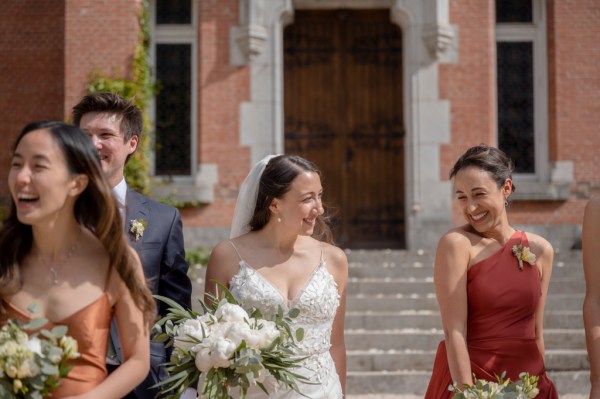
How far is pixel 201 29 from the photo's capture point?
1142 centimetres

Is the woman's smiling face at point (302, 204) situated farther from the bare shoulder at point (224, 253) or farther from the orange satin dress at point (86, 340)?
the orange satin dress at point (86, 340)

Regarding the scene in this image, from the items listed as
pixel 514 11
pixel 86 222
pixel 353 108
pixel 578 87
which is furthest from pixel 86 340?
pixel 514 11

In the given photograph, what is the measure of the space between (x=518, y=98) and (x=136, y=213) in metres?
9.07

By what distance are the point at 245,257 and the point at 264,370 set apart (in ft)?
3.23

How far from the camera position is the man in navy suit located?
150 inches

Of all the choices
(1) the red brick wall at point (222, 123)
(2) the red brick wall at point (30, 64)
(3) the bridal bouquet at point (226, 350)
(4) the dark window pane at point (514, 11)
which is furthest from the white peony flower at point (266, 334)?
(4) the dark window pane at point (514, 11)

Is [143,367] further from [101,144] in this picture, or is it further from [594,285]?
[594,285]

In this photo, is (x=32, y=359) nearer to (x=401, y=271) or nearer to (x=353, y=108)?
(x=401, y=271)

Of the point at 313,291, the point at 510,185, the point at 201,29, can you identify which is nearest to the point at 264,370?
the point at 313,291

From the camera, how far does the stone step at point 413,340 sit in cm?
851

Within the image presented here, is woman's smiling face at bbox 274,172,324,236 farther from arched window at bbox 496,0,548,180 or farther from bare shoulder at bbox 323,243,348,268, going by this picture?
arched window at bbox 496,0,548,180

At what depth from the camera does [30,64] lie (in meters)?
12.0

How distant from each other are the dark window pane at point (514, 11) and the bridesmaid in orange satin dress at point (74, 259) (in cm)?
1019

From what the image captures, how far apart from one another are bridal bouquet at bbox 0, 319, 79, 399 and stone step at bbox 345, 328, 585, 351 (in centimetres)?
606
